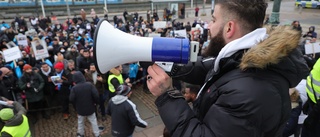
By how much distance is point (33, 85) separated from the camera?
17.7 feet

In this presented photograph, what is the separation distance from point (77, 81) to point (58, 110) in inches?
78.3

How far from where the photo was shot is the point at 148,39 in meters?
1.51

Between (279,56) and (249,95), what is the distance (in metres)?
0.26

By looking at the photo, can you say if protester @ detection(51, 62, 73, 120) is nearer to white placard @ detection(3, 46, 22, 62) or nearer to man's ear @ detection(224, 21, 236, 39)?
white placard @ detection(3, 46, 22, 62)

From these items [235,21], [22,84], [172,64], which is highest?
[235,21]

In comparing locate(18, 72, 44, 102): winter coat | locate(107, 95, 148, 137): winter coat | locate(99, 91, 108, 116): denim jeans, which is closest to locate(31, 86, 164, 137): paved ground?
locate(99, 91, 108, 116): denim jeans

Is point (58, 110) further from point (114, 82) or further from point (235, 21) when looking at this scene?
point (235, 21)

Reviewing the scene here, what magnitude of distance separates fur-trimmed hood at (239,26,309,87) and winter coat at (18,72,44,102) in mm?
5362

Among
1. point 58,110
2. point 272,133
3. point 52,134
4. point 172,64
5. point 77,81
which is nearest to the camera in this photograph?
point 272,133

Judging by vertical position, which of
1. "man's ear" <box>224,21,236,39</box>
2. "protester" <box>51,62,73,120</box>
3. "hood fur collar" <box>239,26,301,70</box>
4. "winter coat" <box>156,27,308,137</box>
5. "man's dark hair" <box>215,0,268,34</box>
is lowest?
"protester" <box>51,62,73,120</box>

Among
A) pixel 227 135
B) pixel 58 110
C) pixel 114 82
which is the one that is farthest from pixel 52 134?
pixel 227 135

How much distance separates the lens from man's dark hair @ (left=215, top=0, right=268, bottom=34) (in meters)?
1.34

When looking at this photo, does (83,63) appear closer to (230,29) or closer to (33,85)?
(33,85)

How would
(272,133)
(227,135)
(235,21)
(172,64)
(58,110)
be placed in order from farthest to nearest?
(58,110) < (172,64) < (235,21) < (272,133) < (227,135)
